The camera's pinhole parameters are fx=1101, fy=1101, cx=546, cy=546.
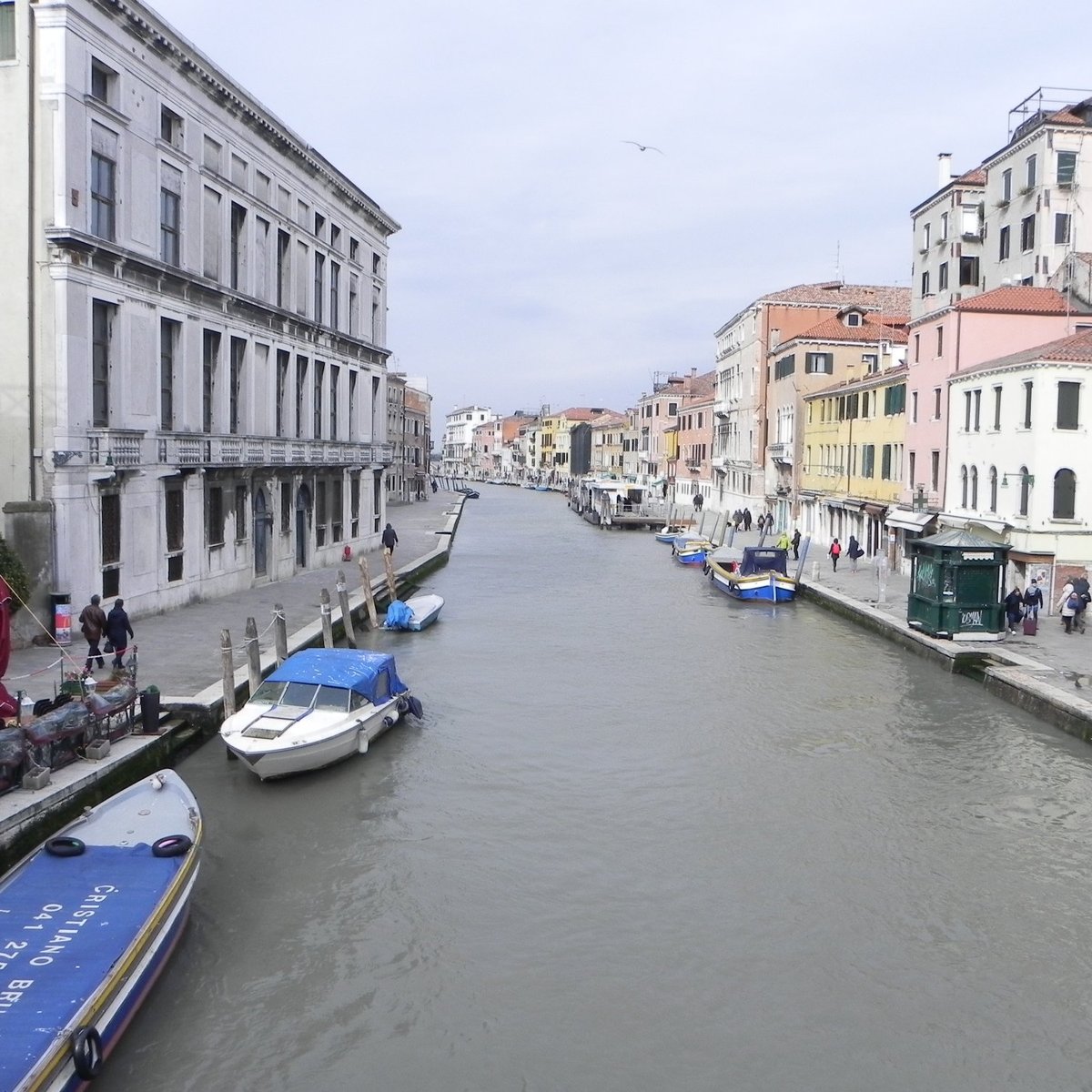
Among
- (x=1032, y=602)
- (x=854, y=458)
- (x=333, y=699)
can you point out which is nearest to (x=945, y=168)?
(x=854, y=458)

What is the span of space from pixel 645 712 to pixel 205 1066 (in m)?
12.8

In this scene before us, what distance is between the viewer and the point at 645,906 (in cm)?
1226

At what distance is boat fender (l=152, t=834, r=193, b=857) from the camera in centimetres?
1098

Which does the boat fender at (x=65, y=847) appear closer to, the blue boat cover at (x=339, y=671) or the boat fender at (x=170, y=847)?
the boat fender at (x=170, y=847)

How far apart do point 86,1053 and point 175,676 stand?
10996 millimetres

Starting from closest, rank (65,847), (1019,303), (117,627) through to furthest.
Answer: (65,847) < (117,627) < (1019,303)

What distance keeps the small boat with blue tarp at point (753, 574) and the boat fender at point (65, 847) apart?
28.4 m

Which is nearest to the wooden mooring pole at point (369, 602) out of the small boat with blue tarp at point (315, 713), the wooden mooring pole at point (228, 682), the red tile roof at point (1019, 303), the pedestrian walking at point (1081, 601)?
the small boat with blue tarp at point (315, 713)

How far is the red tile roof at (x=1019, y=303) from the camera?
32469 mm

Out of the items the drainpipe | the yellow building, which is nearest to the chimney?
the yellow building

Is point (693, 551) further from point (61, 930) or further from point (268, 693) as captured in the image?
point (61, 930)

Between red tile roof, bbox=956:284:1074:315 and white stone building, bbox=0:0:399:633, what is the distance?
20511mm

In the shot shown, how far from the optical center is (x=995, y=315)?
32.9 m

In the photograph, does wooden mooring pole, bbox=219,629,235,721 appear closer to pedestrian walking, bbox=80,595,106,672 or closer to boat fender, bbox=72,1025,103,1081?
pedestrian walking, bbox=80,595,106,672
